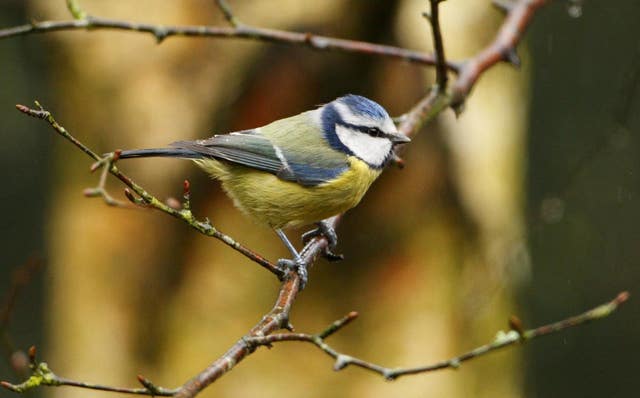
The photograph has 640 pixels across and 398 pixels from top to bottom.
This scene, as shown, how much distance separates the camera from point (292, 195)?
8.50 feet

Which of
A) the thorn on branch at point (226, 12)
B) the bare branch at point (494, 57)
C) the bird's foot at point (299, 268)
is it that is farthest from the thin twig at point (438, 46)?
the bird's foot at point (299, 268)

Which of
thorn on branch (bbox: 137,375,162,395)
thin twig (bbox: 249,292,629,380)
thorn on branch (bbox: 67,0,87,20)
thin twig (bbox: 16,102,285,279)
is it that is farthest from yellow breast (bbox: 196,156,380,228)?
thorn on branch (bbox: 137,375,162,395)

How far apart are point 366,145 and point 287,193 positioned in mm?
282

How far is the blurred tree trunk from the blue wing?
0.47 meters

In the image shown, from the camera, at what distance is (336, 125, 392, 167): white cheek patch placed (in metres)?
2.63

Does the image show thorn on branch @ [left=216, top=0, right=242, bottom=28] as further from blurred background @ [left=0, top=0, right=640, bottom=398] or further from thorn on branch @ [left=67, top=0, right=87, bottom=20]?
blurred background @ [left=0, top=0, right=640, bottom=398]

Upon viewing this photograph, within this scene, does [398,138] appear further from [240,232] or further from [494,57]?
[240,232]

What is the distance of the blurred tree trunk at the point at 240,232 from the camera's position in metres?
3.15

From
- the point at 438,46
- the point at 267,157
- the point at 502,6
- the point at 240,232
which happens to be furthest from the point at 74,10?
the point at 240,232

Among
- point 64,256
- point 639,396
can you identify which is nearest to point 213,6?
point 64,256

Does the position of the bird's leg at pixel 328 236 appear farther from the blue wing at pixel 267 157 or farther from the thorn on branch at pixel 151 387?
the thorn on branch at pixel 151 387

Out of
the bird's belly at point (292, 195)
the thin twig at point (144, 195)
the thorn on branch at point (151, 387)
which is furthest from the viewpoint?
the bird's belly at point (292, 195)

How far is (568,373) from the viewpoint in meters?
6.91

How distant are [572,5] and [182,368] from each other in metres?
1.80
